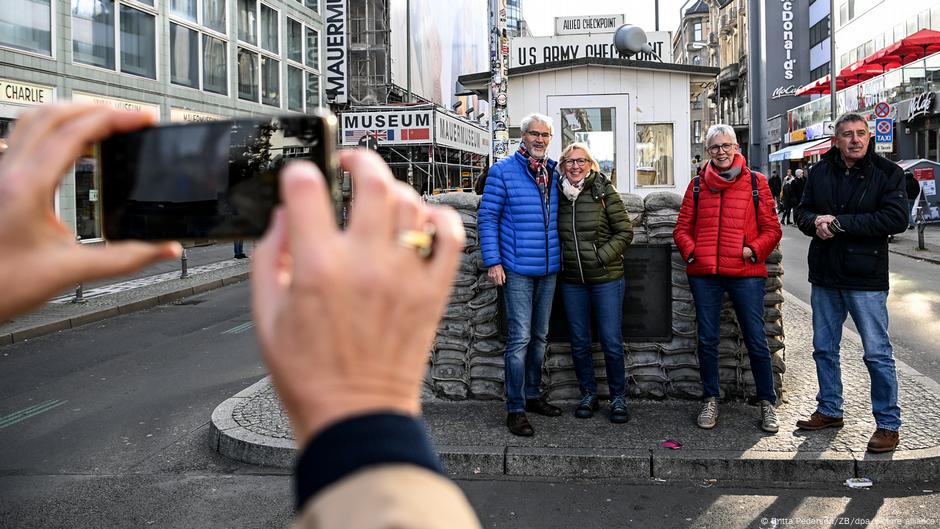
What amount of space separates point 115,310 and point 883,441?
1074cm

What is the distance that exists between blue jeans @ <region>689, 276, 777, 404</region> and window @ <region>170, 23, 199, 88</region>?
851 inches

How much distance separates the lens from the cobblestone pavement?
5234mm

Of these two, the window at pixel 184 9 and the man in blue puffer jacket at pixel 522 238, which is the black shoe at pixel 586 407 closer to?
the man in blue puffer jacket at pixel 522 238

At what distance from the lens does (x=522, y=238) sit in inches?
229

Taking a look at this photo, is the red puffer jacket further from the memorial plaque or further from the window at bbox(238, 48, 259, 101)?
the window at bbox(238, 48, 259, 101)

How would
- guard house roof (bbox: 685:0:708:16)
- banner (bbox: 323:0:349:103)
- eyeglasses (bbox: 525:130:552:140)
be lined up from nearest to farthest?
eyeglasses (bbox: 525:130:552:140), banner (bbox: 323:0:349:103), guard house roof (bbox: 685:0:708:16)

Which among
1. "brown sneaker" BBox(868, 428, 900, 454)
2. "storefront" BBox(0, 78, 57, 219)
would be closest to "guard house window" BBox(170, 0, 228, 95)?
"storefront" BBox(0, 78, 57, 219)

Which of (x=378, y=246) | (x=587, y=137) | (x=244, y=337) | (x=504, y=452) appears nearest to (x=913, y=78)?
(x=587, y=137)

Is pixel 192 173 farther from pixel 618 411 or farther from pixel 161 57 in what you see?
pixel 161 57

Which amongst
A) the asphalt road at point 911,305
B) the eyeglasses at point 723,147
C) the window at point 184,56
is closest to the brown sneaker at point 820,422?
the eyeglasses at point 723,147

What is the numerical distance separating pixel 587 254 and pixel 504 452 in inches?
59.7

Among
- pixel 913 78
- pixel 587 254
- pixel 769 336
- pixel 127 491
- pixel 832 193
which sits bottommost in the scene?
pixel 127 491

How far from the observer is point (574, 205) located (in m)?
A: 5.89

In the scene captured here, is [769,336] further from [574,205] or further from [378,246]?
[378,246]
